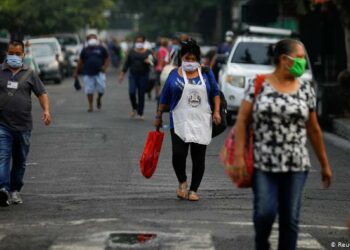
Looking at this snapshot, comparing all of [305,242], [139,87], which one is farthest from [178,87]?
[139,87]

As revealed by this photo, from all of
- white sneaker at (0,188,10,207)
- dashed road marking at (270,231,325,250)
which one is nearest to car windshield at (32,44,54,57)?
white sneaker at (0,188,10,207)

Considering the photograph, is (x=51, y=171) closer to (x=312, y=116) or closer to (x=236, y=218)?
(x=236, y=218)

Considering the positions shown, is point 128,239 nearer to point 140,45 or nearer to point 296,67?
point 296,67

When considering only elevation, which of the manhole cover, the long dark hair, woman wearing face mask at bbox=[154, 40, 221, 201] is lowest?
the manhole cover

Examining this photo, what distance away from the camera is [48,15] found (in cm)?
5662

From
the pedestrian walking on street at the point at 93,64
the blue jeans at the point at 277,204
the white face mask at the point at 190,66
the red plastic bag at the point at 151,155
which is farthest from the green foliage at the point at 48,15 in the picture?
the blue jeans at the point at 277,204

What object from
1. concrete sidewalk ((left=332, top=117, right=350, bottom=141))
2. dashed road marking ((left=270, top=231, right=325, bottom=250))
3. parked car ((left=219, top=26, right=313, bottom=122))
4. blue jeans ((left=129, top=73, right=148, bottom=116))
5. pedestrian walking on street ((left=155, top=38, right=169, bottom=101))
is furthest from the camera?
pedestrian walking on street ((left=155, top=38, right=169, bottom=101))

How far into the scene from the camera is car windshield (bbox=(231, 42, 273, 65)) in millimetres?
22875

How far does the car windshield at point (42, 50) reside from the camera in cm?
4158

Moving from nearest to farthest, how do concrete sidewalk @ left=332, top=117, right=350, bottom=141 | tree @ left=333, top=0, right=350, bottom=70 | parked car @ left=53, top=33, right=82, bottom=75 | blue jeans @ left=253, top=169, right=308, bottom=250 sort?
1. blue jeans @ left=253, top=169, right=308, bottom=250
2. concrete sidewalk @ left=332, top=117, right=350, bottom=141
3. tree @ left=333, top=0, right=350, bottom=70
4. parked car @ left=53, top=33, right=82, bottom=75

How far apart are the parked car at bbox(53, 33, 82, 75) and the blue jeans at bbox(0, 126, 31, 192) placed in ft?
116

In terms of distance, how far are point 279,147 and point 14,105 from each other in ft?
14.8

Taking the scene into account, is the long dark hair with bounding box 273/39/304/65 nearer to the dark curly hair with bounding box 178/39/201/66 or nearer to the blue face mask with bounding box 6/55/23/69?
the dark curly hair with bounding box 178/39/201/66

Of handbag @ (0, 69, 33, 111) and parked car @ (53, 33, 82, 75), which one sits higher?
handbag @ (0, 69, 33, 111)
